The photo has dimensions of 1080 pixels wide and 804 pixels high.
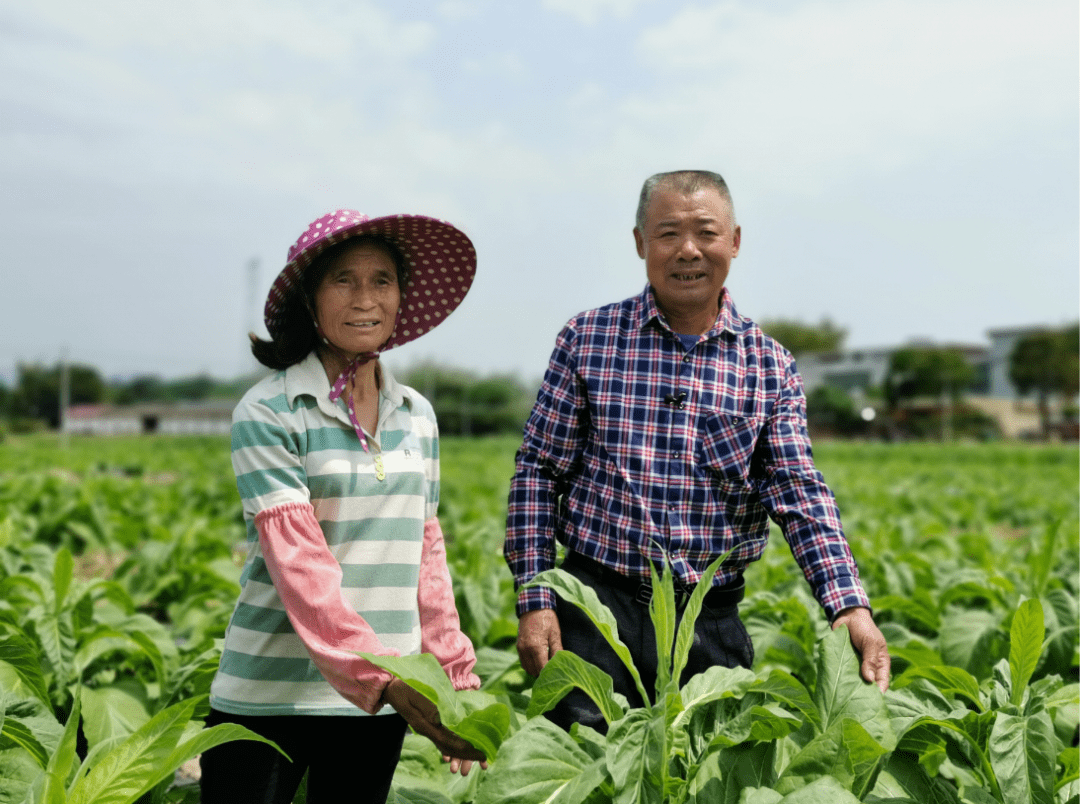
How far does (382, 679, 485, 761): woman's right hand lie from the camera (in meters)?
1.73

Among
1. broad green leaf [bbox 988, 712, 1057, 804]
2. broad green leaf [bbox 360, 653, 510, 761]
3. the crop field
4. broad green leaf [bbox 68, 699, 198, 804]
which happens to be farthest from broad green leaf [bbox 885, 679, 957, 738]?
broad green leaf [bbox 68, 699, 198, 804]

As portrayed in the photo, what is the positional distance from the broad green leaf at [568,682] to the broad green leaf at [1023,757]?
30.6 inches

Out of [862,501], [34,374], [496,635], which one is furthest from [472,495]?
[34,374]

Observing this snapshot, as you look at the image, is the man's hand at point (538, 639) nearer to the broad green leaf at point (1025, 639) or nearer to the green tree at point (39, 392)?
the broad green leaf at point (1025, 639)

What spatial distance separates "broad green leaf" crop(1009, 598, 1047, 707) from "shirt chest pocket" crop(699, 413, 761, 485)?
665 millimetres

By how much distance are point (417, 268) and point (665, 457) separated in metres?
0.74

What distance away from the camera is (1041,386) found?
58.6 metres

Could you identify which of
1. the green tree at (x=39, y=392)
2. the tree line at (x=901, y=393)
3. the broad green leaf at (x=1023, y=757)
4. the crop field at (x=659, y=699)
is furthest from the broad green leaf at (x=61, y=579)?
the tree line at (x=901, y=393)

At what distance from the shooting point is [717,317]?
7.98 ft

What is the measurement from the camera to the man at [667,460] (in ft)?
7.49

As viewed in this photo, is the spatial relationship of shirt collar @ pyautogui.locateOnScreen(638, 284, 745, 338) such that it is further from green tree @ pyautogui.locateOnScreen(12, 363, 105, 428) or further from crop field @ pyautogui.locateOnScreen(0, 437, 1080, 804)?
green tree @ pyautogui.locateOnScreen(12, 363, 105, 428)

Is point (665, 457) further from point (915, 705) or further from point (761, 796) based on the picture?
point (761, 796)

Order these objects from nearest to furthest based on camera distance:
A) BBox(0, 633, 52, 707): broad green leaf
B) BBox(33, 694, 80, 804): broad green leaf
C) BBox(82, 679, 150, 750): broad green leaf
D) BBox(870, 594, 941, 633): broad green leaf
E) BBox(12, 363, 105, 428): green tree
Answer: BBox(33, 694, 80, 804): broad green leaf → BBox(0, 633, 52, 707): broad green leaf → BBox(82, 679, 150, 750): broad green leaf → BBox(870, 594, 941, 633): broad green leaf → BBox(12, 363, 105, 428): green tree

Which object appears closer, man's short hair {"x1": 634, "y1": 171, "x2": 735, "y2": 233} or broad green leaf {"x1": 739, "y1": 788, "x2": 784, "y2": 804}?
broad green leaf {"x1": 739, "y1": 788, "x2": 784, "y2": 804}
